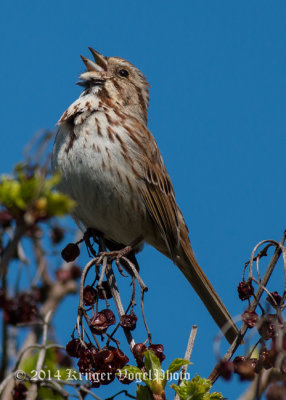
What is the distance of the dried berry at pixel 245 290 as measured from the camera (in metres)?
2.86

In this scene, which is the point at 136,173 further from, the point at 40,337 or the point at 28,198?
the point at 28,198

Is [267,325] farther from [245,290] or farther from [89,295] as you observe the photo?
[89,295]

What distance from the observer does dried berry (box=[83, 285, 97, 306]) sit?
10.3 ft

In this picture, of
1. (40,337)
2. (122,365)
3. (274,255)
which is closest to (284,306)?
(274,255)

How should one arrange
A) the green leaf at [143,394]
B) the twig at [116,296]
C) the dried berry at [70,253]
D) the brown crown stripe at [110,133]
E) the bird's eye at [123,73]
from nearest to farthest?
1. the green leaf at [143,394]
2. the twig at [116,296]
3. the dried berry at [70,253]
4. the brown crown stripe at [110,133]
5. the bird's eye at [123,73]

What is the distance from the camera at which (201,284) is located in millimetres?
5574

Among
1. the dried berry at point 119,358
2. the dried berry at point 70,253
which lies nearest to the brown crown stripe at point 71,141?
the dried berry at point 70,253

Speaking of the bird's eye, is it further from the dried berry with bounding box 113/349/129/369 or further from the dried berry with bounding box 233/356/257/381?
the dried berry with bounding box 233/356/257/381

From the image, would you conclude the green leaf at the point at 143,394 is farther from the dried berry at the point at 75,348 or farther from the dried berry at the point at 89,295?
the dried berry at the point at 89,295

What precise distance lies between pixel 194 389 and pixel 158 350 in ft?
0.82

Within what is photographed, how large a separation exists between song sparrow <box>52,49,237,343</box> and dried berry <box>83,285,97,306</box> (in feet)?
5.51

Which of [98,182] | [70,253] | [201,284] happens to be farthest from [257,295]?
[201,284]

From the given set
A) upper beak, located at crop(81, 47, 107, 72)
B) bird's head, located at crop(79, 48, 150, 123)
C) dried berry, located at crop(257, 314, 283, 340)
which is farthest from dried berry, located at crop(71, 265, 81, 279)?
upper beak, located at crop(81, 47, 107, 72)

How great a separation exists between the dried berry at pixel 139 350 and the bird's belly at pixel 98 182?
2.16m
